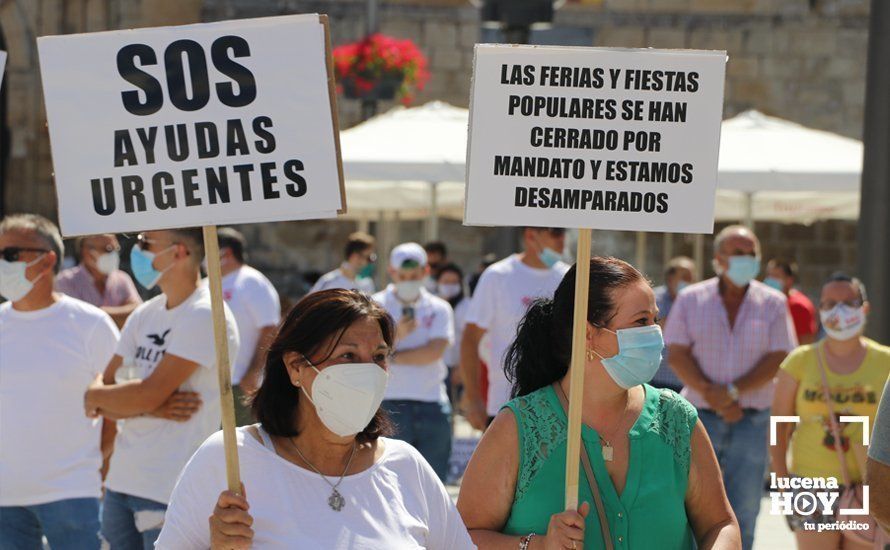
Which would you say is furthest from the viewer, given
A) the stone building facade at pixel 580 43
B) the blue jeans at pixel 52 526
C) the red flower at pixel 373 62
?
the stone building facade at pixel 580 43

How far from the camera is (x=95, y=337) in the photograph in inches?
243

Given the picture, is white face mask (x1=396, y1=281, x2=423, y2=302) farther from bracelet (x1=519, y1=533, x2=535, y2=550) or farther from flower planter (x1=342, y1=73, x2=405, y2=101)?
flower planter (x1=342, y1=73, x2=405, y2=101)

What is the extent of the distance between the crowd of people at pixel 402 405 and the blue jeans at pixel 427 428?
0.06ft

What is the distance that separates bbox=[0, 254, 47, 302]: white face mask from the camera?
6004 mm

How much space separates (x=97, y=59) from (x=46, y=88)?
15cm

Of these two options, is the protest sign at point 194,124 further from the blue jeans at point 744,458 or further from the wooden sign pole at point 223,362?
the blue jeans at point 744,458

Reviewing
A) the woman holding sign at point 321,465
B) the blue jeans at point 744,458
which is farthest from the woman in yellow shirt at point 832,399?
the woman holding sign at point 321,465

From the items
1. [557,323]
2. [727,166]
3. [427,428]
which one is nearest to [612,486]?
[557,323]

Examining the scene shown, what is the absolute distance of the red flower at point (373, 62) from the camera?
61.2ft

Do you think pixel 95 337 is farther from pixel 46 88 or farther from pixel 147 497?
pixel 46 88

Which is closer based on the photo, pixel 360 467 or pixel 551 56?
pixel 360 467

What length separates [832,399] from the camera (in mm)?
7242

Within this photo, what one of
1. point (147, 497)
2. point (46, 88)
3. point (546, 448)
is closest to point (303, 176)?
point (46, 88)

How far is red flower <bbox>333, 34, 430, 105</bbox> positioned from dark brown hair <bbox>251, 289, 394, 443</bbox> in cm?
1498
